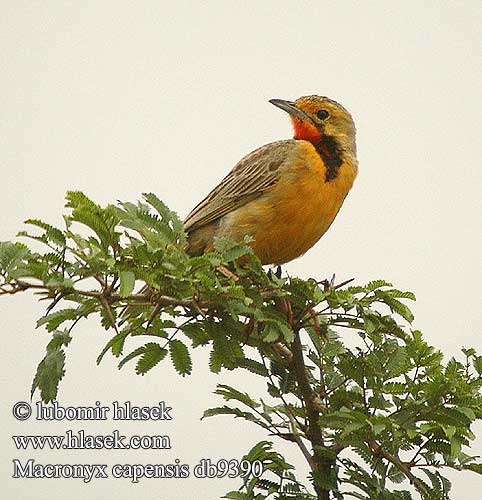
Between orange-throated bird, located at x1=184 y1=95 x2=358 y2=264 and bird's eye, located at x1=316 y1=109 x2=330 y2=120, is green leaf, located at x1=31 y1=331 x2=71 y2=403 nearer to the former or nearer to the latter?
orange-throated bird, located at x1=184 y1=95 x2=358 y2=264

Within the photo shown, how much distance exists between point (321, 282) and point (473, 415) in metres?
0.82

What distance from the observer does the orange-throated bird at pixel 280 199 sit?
17.1 feet

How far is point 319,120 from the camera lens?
19.3 feet

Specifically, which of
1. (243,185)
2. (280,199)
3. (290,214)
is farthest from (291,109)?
(290,214)

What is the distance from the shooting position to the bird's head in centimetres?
582

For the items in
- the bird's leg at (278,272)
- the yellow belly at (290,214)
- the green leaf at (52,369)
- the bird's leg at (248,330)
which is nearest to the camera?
the green leaf at (52,369)

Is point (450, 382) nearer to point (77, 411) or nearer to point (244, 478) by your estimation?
point (244, 478)

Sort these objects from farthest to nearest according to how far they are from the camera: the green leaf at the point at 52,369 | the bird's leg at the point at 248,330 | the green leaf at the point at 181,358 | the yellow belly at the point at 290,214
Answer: the yellow belly at the point at 290,214
the bird's leg at the point at 248,330
the green leaf at the point at 181,358
the green leaf at the point at 52,369

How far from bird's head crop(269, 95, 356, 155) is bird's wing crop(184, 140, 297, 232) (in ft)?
0.58

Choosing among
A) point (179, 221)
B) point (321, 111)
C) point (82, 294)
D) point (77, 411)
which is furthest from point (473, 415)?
point (321, 111)

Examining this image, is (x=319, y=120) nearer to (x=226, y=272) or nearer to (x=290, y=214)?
(x=290, y=214)

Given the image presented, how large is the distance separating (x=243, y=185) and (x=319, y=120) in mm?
834

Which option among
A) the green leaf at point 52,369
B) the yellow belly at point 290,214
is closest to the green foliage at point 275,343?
the green leaf at point 52,369

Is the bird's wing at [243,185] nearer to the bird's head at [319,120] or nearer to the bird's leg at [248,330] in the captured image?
Answer: the bird's head at [319,120]
